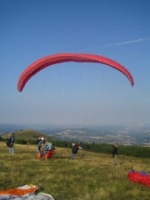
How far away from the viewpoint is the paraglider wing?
57.3 ft

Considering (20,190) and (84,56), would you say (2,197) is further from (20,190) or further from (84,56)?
(84,56)

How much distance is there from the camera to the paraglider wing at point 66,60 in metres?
17.5

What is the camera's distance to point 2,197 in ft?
42.5

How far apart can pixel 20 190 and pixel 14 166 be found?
820 cm

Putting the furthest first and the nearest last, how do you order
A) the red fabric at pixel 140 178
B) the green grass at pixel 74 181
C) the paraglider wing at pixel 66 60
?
the red fabric at pixel 140 178
the paraglider wing at pixel 66 60
the green grass at pixel 74 181

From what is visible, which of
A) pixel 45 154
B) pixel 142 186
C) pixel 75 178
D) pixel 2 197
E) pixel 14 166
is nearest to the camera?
pixel 2 197

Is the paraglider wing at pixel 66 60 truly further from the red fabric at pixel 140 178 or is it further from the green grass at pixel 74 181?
the green grass at pixel 74 181

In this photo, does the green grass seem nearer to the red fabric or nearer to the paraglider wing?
the red fabric

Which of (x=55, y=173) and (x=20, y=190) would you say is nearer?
(x=20, y=190)

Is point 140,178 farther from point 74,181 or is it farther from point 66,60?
point 66,60

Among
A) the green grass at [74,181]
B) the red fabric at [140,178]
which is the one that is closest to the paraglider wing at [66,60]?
the red fabric at [140,178]

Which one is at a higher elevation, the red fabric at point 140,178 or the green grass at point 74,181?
the red fabric at point 140,178

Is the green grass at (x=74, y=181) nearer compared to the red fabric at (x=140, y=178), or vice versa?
the green grass at (x=74, y=181)

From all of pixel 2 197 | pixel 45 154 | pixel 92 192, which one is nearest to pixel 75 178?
pixel 92 192
